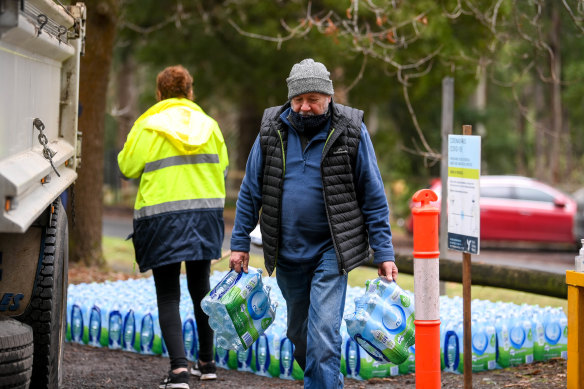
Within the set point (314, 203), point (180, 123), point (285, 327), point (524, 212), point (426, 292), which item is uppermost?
point (524, 212)

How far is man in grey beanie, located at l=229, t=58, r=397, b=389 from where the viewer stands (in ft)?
15.6

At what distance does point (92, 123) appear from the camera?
11391 mm

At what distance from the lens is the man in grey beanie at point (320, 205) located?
475 cm

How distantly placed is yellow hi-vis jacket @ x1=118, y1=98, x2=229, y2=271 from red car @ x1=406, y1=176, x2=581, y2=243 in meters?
15.3

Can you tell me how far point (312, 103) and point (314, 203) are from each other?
0.50m

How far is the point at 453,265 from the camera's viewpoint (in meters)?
8.55

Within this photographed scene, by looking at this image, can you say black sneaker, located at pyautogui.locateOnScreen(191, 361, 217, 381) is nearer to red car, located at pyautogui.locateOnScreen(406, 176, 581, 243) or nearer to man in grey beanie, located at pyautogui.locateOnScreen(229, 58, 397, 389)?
man in grey beanie, located at pyautogui.locateOnScreen(229, 58, 397, 389)

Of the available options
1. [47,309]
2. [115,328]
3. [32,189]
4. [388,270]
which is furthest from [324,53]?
[32,189]

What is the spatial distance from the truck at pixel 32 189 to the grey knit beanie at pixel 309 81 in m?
1.22

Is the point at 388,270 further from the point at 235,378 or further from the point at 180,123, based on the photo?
the point at 235,378

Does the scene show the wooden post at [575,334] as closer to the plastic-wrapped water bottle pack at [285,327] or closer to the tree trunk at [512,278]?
the plastic-wrapped water bottle pack at [285,327]

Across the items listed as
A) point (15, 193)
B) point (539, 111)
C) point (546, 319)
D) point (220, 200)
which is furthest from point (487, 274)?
point (539, 111)

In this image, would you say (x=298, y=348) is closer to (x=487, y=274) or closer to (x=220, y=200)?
(x=220, y=200)

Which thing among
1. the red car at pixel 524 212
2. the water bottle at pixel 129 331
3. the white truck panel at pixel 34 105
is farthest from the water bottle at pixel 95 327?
the red car at pixel 524 212
